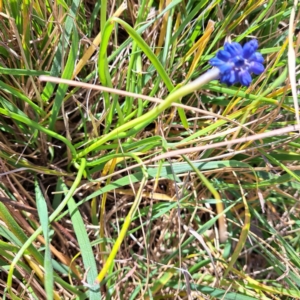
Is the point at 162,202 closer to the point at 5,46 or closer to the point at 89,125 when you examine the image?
the point at 89,125

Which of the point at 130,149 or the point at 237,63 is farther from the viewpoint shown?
the point at 130,149

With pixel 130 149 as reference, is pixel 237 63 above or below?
above

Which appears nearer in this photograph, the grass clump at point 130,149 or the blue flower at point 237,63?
the blue flower at point 237,63

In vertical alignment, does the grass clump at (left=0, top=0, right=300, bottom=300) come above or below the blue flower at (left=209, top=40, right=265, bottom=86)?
below

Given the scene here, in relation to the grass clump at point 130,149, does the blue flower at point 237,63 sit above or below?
above

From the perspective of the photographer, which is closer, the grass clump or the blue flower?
the blue flower
